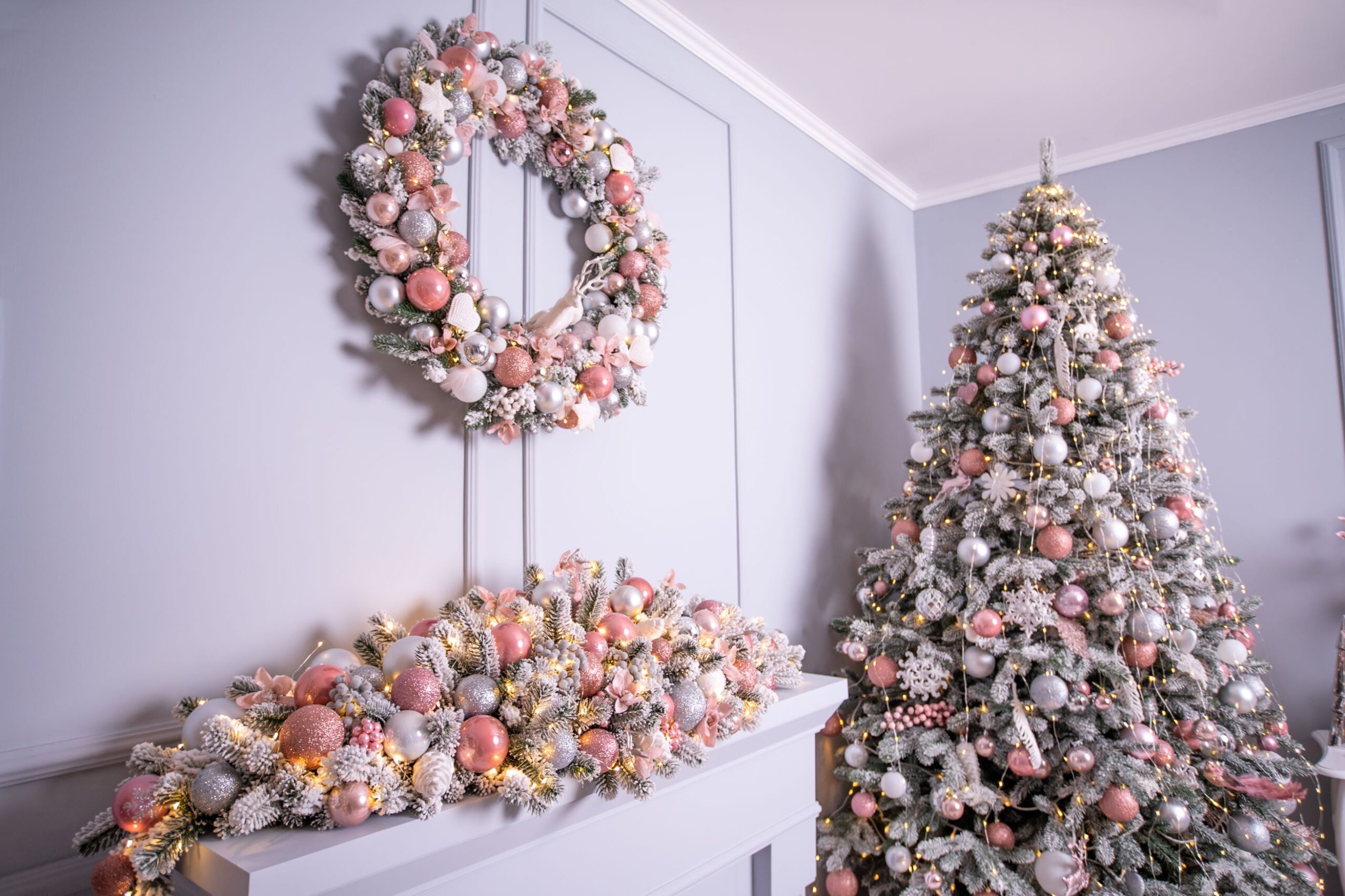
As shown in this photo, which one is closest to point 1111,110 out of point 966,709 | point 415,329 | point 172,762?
point 966,709

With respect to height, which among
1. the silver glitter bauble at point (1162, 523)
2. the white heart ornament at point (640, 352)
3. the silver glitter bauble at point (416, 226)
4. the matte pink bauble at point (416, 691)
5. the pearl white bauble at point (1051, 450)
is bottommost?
the matte pink bauble at point (416, 691)

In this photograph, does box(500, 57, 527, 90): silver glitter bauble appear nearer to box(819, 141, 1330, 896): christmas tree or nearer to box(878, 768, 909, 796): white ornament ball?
box(819, 141, 1330, 896): christmas tree

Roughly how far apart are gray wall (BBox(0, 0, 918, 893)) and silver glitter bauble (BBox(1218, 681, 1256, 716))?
1.65 meters

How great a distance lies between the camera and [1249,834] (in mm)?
2057

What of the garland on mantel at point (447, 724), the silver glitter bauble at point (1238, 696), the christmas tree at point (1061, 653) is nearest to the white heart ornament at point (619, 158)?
the garland on mantel at point (447, 724)

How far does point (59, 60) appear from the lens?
118 centimetres

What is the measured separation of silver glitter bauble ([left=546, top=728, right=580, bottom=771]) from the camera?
1149 mm

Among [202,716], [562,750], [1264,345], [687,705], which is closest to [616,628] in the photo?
[687,705]

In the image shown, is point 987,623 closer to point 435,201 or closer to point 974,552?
point 974,552

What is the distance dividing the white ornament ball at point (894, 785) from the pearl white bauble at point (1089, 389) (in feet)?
3.92

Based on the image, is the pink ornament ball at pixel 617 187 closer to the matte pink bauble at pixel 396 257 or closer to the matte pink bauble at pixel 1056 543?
the matte pink bauble at pixel 396 257

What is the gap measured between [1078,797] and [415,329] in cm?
201

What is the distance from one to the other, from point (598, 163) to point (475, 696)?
1236mm

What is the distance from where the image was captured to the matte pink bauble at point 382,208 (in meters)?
1.42
